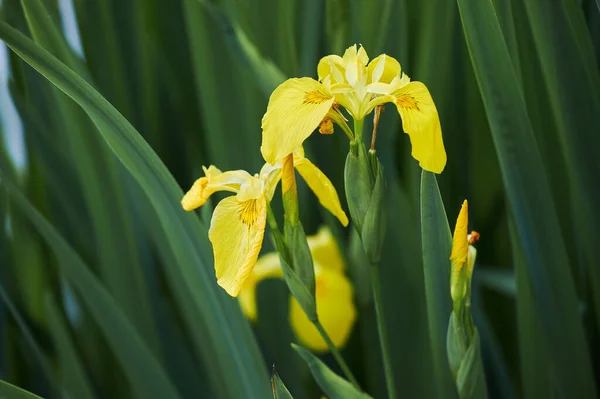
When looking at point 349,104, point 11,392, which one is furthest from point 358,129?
point 11,392

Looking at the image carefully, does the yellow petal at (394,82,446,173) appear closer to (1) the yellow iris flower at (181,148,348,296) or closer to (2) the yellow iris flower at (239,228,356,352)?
(1) the yellow iris flower at (181,148,348,296)

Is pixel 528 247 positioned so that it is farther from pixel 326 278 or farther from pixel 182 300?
pixel 182 300

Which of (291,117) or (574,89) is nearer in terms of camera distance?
(291,117)

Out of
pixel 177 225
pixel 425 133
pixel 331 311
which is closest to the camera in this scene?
pixel 425 133

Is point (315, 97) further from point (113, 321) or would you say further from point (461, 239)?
point (113, 321)

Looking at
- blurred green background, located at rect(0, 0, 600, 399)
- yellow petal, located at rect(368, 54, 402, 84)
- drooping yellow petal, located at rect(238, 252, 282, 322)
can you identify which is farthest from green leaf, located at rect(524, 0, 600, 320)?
drooping yellow petal, located at rect(238, 252, 282, 322)

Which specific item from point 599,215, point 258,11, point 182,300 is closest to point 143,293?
point 182,300

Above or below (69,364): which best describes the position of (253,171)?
above
